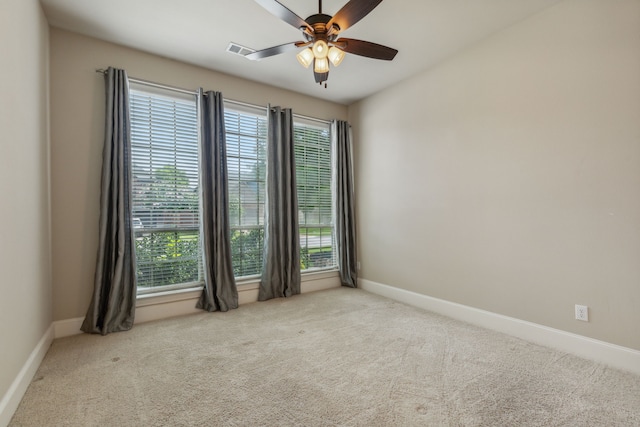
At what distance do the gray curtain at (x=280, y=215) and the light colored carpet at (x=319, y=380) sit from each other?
95cm

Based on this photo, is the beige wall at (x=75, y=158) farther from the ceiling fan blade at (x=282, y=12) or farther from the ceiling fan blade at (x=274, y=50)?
the ceiling fan blade at (x=282, y=12)

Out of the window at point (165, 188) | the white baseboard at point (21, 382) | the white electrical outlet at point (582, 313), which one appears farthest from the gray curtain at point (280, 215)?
the white electrical outlet at point (582, 313)

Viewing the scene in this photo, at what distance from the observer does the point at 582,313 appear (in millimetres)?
2324

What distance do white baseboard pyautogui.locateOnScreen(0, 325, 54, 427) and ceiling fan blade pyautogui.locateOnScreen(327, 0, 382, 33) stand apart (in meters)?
2.90

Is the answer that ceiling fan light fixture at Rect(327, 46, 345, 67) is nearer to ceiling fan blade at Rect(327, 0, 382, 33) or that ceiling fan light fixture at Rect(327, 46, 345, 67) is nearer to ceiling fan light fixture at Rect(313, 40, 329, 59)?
ceiling fan light fixture at Rect(313, 40, 329, 59)

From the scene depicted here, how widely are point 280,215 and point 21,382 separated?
105 inches

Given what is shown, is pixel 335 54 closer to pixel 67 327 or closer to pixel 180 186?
pixel 180 186

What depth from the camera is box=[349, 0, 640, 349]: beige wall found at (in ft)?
7.06

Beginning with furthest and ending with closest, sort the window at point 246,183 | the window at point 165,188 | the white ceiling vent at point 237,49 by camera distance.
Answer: the window at point 246,183
the window at point 165,188
the white ceiling vent at point 237,49

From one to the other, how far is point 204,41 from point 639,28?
11.5 ft

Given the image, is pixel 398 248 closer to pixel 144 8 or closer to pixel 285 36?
pixel 285 36

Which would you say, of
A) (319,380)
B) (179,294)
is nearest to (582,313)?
(319,380)

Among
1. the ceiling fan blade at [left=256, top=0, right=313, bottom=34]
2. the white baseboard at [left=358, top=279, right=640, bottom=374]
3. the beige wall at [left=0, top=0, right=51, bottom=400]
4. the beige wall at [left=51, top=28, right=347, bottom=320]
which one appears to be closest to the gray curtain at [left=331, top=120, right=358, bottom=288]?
the white baseboard at [left=358, top=279, right=640, bottom=374]

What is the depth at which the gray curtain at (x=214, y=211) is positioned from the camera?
11.0ft
